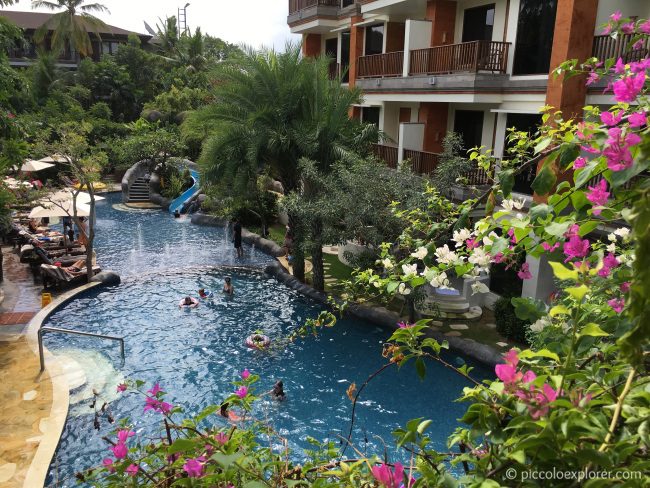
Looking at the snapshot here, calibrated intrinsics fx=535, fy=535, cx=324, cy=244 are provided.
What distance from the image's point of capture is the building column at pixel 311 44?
30141mm

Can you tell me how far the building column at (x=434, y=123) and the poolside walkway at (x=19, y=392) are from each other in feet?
47.3

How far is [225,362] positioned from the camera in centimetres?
1366

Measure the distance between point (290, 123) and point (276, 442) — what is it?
37.0ft

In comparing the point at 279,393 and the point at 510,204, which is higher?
the point at 510,204

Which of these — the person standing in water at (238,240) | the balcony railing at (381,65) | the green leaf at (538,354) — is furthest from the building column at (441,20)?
the green leaf at (538,354)

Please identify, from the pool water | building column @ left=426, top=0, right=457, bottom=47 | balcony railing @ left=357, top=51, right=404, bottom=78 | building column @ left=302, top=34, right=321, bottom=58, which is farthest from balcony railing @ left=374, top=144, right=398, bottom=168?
building column @ left=302, top=34, right=321, bottom=58

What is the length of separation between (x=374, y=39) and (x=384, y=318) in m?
14.7

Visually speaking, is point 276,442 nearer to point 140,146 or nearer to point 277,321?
point 277,321

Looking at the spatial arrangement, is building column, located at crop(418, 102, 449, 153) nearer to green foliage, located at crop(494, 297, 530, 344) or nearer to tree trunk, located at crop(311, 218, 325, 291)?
tree trunk, located at crop(311, 218, 325, 291)

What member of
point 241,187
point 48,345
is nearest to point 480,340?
point 241,187

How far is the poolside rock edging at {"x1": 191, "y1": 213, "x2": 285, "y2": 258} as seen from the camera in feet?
76.9

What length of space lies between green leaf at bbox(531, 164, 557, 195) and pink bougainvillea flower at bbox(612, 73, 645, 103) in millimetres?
516

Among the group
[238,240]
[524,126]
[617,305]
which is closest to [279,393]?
[617,305]

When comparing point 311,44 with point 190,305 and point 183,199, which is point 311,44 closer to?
point 183,199
